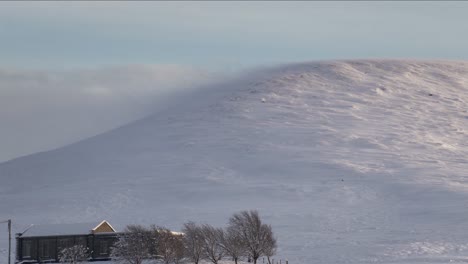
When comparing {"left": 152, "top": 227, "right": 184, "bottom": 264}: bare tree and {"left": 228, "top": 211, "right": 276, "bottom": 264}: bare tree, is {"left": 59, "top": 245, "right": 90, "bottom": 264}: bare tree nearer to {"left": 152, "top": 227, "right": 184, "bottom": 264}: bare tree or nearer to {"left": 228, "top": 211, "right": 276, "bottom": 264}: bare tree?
{"left": 152, "top": 227, "right": 184, "bottom": 264}: bare tree

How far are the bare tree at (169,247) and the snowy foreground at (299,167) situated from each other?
26.8 feet

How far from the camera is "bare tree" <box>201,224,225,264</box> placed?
49.2 meters

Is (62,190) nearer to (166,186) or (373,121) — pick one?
(166,186)

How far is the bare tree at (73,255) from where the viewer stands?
47.7 m

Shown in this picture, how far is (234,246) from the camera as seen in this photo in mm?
49750

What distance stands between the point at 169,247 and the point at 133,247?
1.65 metres

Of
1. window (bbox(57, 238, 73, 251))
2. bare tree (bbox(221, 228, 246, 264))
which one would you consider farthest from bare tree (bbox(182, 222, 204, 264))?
window (bbox(57, 238, 73, 251))

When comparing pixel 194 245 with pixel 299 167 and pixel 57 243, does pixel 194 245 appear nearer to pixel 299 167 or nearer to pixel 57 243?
pixel 57 243

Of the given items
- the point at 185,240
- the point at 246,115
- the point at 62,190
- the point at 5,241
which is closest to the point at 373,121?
the point at 246,115

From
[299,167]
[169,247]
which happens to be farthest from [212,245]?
[299,167]

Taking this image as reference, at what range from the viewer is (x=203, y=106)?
364 feet

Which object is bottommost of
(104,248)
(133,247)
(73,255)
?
(73,255)

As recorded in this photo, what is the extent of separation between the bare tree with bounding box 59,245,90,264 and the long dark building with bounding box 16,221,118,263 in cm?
144

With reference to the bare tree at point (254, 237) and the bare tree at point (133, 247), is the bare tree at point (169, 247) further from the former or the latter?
the bare tree at point (254, 237)
